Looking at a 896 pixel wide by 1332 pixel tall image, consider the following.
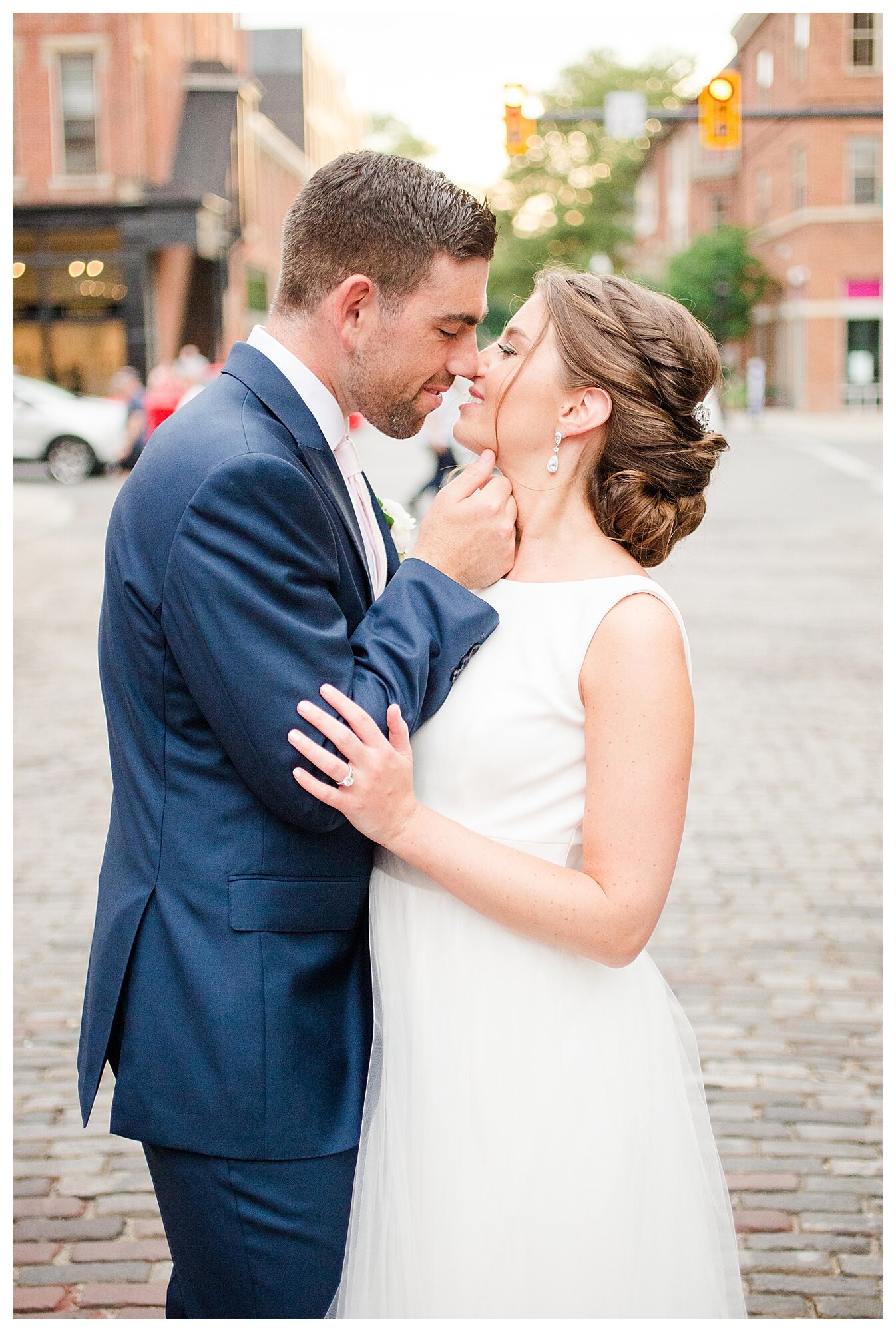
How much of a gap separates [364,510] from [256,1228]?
1221 millimetres

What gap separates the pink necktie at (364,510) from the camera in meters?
2.30

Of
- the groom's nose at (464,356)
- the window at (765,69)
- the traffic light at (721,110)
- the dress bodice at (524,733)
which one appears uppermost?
the window at (765,69)

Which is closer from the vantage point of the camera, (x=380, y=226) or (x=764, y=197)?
(x=380, y=226)

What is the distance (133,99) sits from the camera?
30.9 meters

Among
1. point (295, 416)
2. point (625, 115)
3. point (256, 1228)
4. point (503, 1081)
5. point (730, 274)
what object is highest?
point (730, 274)

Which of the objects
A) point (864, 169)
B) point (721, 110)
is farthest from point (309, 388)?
point (864, 169)

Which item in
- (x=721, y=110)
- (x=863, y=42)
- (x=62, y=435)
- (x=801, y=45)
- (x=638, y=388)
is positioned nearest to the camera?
(x=638, y=388)

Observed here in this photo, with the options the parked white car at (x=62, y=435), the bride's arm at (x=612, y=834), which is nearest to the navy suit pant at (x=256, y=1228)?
the bride's arm at (x=612, y=834)

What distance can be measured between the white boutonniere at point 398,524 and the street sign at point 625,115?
16875mm

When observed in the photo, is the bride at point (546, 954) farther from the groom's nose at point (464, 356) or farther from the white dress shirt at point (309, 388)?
the white dress shirt at point (309, 388)

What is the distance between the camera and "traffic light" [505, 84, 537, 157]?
17656 millimetres

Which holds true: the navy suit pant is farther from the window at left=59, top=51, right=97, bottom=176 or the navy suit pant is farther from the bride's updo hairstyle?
the window at left=59, top=51, right=97, bottom=176

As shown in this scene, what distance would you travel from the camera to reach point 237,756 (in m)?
1.92

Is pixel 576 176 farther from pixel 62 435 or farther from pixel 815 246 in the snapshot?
pixel 62 435
